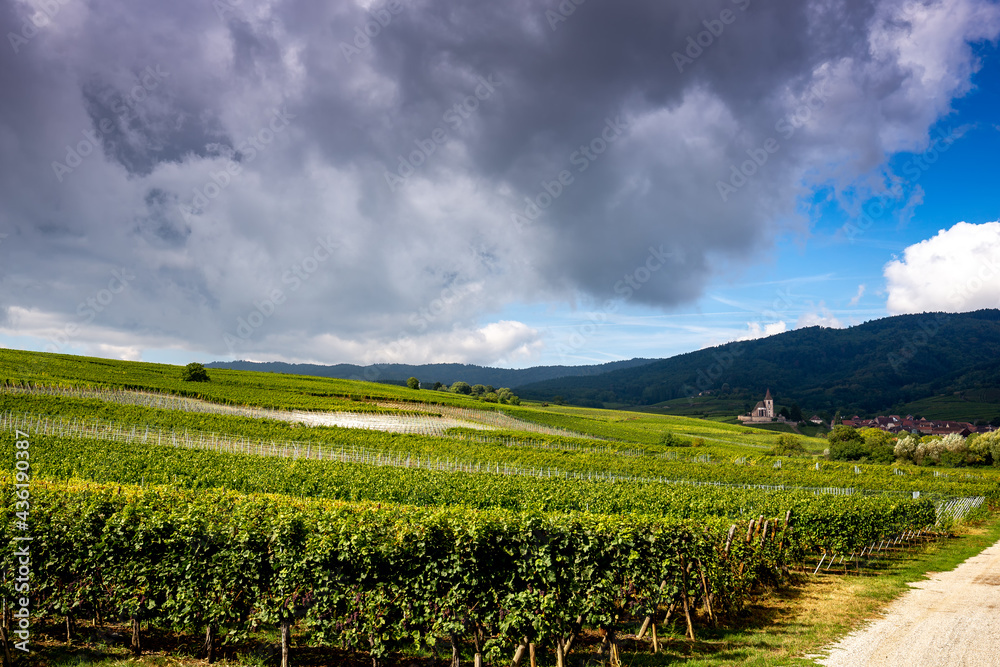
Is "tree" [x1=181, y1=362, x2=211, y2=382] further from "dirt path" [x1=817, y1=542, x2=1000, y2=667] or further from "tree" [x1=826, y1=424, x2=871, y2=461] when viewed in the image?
"tree" [x1=826, y1=424, x2=871, y2=461]

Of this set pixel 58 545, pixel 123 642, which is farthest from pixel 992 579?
pixel 58 545

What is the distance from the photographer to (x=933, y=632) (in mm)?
12984

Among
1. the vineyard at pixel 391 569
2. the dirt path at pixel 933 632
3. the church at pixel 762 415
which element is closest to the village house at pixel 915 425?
the church at pixel 762 415

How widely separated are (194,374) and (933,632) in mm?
106415

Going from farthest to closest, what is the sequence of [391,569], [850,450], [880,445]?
Answer: [880,445] < [850,450] < [391,569]

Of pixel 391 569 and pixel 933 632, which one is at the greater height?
pixel 391 569

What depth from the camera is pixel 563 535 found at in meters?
10.5

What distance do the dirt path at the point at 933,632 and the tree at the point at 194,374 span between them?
104 metres

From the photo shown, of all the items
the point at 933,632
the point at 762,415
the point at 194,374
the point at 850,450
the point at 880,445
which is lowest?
the point at 762,415

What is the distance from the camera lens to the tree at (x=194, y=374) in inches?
3755

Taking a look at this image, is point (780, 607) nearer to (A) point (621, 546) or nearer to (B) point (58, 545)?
(A) point (621, 546)

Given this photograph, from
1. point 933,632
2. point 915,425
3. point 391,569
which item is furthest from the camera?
point 915,425

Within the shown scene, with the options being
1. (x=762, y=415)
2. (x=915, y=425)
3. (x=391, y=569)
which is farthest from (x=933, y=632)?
(x=915, y=425)

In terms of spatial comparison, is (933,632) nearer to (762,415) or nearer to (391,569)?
(391,569)
